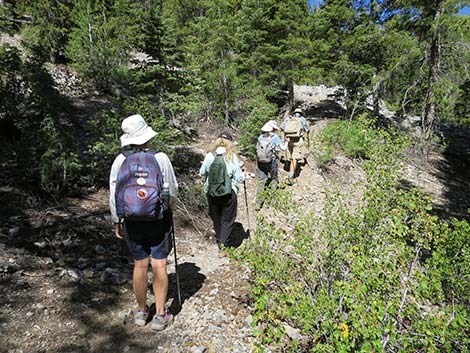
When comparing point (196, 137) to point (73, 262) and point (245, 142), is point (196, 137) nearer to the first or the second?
point (245, 142)

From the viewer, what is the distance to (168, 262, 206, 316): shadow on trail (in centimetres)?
382

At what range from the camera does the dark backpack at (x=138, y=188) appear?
274cm

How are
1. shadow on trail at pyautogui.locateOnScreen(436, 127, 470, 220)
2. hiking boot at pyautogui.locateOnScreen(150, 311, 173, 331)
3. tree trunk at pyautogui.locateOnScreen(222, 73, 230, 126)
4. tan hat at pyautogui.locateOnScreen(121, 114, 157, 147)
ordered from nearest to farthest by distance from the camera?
tan hat at pyautogui.locateOnScreen(121, 114, 157, 147), hiking boot at pyautogui.locateOnScreen(150, 311, 173, 331), shadow on trail at pyautogui.locateOnScreen(436, 127, 470, 220), tree trunk at pyautogui.locateOnScreen(222, 73, 230, 126)

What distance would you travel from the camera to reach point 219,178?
479 centimetres

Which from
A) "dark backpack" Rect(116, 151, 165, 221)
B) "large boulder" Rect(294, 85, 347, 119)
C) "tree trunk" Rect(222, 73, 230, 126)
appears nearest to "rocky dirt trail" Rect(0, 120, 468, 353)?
"dark backpack" Rect(116, 151, 165, 221)

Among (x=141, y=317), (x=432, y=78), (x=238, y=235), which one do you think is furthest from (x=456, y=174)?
(x=141, y=317)

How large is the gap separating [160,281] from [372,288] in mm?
2094

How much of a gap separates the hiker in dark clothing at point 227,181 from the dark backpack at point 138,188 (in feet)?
6.86

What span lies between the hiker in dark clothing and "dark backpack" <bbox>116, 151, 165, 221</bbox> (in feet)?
6.86

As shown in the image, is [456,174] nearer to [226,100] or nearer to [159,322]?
[226,100]

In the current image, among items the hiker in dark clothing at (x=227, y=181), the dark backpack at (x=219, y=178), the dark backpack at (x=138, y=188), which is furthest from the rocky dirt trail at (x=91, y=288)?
the dark backpack at (x=138, y=188)

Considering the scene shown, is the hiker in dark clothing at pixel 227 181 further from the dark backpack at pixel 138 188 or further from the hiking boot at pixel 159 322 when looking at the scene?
the dark backpack at pixel 138 188

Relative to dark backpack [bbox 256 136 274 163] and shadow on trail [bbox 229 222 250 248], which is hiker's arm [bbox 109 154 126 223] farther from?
dark backpack [bbox 256 136 274 163]

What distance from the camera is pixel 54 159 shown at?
557 centimetres
